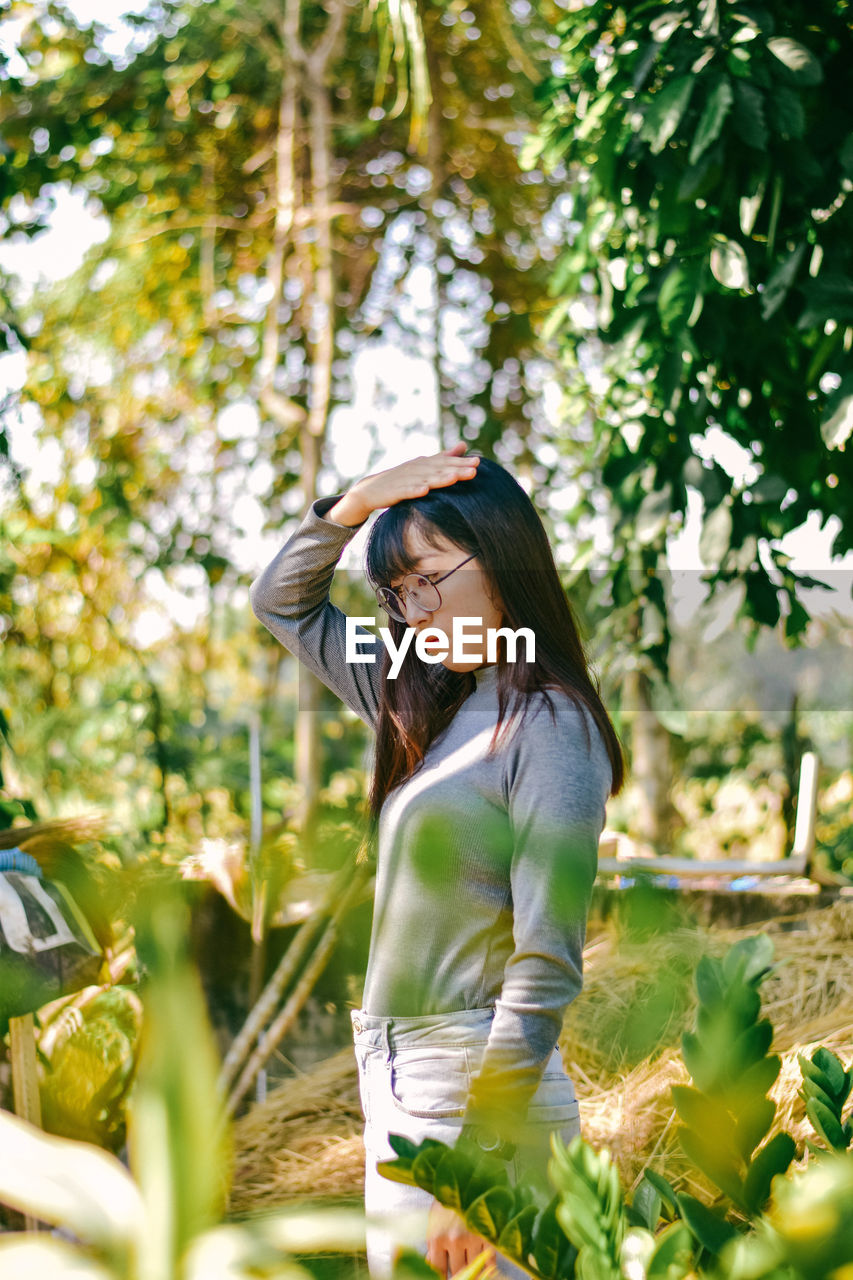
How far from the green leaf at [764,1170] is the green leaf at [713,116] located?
137cm

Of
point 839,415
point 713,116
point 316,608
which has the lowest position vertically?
point 316,608

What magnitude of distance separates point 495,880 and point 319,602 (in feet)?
1.46

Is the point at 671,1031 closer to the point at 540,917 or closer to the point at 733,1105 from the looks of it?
the point at 540,917

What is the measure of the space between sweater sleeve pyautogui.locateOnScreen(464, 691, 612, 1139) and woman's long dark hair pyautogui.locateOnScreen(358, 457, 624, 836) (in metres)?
0.08

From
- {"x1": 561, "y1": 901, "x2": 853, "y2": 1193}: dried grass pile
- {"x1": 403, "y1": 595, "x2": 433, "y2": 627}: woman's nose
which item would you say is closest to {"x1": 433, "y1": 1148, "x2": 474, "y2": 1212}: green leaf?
{"x1": 403, "y1": 595, "x2": 433, "y2": 627}: woman's nose

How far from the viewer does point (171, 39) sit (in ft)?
11.5

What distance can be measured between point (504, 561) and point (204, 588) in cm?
315

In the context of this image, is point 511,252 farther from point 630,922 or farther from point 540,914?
point 540,914

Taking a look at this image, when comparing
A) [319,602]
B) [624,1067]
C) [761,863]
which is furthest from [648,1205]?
[761,863]

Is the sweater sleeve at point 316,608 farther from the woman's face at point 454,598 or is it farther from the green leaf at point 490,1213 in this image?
the green leaf at point 490,1213

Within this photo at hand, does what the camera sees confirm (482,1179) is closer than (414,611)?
Yes

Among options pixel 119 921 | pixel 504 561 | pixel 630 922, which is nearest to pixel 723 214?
pixel 504 561

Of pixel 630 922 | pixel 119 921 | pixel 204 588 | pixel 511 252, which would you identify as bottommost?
pixel 630 922

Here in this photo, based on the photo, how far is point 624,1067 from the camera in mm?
1743
